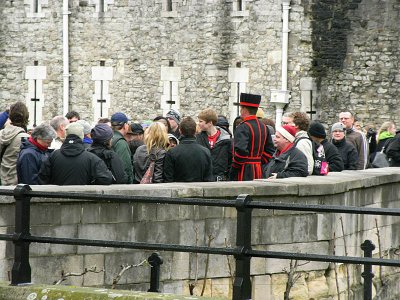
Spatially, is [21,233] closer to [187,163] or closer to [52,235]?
[52,235]

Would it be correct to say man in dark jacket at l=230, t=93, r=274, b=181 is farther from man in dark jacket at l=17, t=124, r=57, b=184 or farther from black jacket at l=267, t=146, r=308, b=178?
man in dark jacket at l=17, t=124, r=57, b=184

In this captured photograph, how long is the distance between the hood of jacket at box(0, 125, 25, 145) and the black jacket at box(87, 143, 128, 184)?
0.85 metres

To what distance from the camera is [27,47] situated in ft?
112

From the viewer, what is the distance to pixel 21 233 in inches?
385

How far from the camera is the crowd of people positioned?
13.2m

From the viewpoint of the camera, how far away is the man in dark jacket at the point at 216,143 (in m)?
15.9

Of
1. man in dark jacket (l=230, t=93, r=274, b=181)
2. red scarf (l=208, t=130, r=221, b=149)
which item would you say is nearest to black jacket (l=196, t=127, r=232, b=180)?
red scarf (l=208, t=130, r=221, b=149)

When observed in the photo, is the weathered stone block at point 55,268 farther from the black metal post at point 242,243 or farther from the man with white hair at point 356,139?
the man with white hair at point 356,139

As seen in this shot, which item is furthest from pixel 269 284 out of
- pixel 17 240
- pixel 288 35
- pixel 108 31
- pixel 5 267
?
pixel 108 31

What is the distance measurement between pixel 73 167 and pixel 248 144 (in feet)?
8.86

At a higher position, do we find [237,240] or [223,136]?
[223,136]

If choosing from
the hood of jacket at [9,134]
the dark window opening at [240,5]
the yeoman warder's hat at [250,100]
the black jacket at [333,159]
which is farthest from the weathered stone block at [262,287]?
the dark window opening at [240,5]

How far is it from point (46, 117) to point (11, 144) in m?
19.6

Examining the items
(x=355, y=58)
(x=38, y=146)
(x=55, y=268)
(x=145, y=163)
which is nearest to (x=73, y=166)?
(x=38, y=146)
